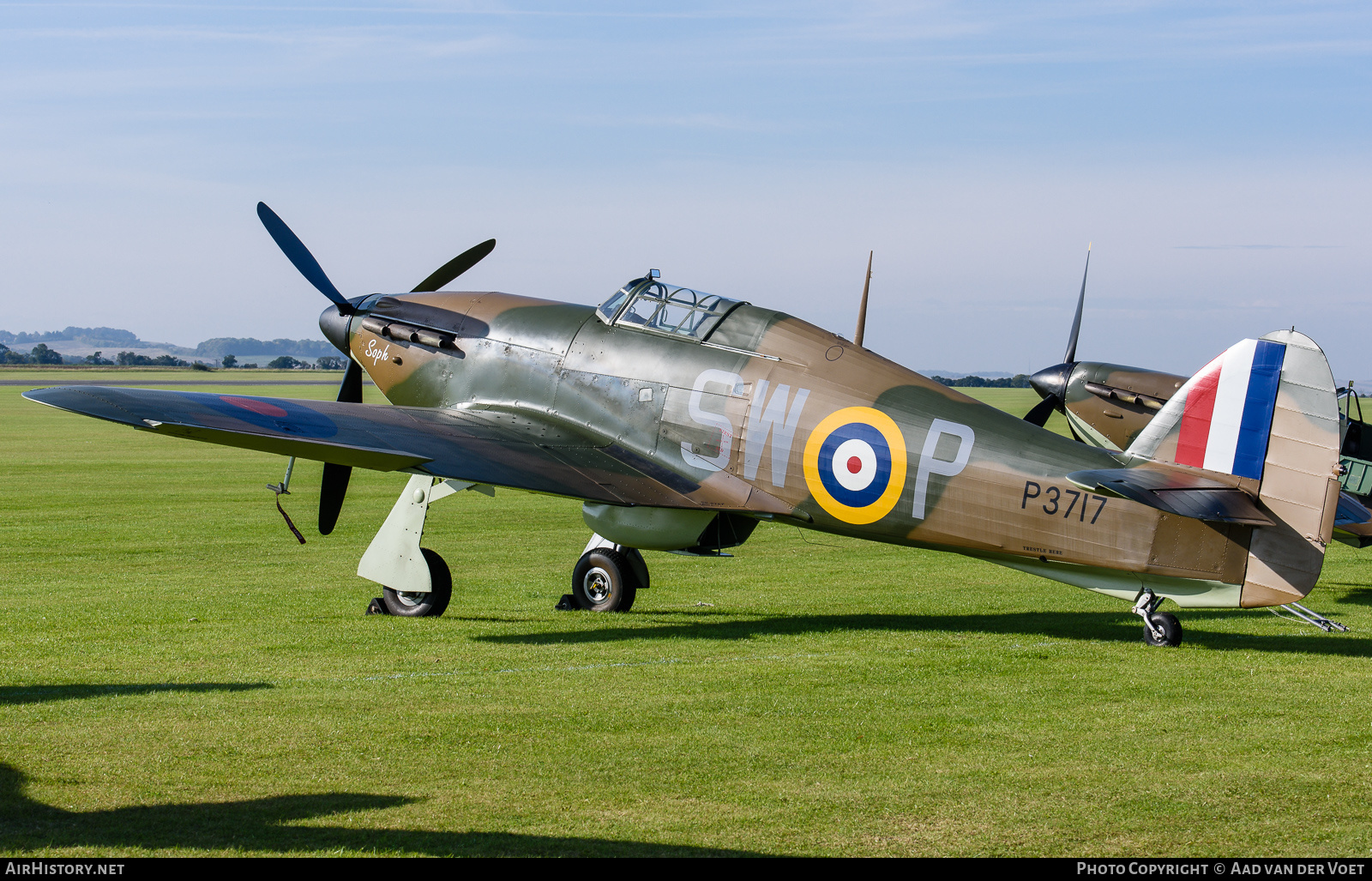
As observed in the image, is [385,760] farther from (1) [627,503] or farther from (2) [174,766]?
(1) [627,503]

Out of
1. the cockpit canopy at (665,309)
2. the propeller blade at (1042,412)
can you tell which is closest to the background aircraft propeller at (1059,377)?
the propeller blade at (1042,412)

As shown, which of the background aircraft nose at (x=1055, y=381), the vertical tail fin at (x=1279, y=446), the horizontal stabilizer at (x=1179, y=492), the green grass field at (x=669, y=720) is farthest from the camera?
the background aircraft nose at (x=1055, y=381)

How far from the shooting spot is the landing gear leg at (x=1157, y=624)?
9648 millimetres

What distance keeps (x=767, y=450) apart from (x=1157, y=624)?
334 centimetres

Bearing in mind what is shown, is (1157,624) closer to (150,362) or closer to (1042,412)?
(1042,412)

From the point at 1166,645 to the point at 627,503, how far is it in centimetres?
440

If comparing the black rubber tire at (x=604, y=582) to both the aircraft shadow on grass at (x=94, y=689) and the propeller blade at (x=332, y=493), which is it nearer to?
the propeller blade at (x=332, y=493)

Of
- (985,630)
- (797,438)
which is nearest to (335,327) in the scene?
(797,438)

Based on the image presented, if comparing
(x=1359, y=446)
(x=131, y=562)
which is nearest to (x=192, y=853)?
(x=131, y=562)

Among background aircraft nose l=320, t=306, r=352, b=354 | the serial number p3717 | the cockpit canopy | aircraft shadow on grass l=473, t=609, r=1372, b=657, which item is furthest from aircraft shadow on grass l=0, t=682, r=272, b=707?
background aircraft nose l=320, t=306, r=352, b=354

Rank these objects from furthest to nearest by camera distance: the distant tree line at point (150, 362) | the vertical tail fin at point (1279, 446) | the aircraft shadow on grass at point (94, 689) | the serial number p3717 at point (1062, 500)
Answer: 1. the distant tree line at point (150, 362)
2. the serial number p3717 at point (1062, 500)
3. the vertical tail fin at point (1279, 446)
4. the aircraft shadow on grass at point (94, 689)

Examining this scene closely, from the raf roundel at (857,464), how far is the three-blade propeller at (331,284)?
5499 millimetres

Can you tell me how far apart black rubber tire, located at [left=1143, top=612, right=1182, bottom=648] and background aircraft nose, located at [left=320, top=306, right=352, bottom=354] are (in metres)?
8.79

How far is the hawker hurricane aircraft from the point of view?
897 centimetres
